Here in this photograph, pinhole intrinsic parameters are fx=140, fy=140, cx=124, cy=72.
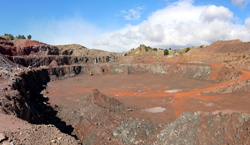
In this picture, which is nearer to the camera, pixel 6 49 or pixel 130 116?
pixel 130 116

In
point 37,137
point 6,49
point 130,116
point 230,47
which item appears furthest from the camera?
point 230,47

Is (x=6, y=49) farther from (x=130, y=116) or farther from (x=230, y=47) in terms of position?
(x=230, y=47)

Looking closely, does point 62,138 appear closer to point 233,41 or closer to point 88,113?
point 88,113

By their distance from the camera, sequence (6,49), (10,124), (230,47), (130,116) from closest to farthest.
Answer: (10,124)
(130,116)
(6,49)
(230,47)

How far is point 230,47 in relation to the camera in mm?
45719

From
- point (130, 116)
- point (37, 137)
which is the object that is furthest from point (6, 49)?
point (37, 137)

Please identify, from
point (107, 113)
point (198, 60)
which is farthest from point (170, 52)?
point (107, 113)

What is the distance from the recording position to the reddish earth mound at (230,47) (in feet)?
137

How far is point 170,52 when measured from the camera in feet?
208

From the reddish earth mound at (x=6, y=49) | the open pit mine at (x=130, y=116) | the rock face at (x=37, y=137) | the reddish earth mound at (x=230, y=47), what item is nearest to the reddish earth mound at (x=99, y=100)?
the open pit mine at (x=130, y=116)

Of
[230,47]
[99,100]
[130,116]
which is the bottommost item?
[130,116]

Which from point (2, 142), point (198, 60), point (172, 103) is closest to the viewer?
point (2, 142)

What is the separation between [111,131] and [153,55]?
5695 cm

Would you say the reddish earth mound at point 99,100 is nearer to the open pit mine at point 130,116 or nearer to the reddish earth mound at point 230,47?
the open pit mine at point 130,116
